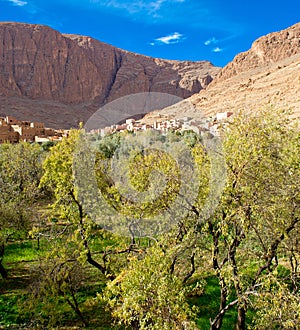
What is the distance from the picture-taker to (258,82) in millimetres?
81938

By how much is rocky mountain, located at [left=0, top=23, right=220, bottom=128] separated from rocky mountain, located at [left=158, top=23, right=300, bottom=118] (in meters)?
63.1

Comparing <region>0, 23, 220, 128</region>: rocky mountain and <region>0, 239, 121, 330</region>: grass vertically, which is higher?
<region>0, 23, 220, 128</region>: rocky mountain

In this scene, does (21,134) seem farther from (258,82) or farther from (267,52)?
(267,52)

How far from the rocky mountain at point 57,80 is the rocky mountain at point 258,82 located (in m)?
63.1

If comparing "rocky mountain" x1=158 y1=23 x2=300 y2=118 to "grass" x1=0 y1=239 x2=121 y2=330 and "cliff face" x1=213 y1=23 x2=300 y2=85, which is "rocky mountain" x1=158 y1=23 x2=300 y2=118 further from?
"grass" x1=0 y1=239 x2=121 y2=330

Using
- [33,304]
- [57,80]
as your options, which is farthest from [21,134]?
[57,80]

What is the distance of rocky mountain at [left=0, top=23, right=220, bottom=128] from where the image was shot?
478 feet

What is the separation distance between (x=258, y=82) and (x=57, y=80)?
118931 millimetres

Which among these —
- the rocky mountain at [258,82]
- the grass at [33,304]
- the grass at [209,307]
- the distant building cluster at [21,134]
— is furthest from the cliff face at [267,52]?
the grass at [33,304]

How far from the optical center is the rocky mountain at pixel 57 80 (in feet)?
478

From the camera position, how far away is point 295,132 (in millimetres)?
7180

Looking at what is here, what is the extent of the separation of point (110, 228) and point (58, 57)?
182 meters

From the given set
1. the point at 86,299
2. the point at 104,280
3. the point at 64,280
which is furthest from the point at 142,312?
the point at 104,280

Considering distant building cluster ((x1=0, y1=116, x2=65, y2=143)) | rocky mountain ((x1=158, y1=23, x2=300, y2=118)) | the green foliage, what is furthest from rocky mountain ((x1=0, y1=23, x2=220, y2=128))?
the green foliage
